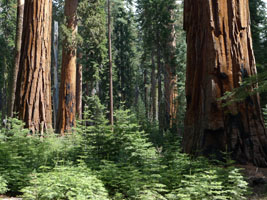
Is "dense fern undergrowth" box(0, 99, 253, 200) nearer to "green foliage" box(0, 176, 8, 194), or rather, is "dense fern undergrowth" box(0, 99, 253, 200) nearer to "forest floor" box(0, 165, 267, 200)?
"green foliage" box(0, 176, 8, 194)

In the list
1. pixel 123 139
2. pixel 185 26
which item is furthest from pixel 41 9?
pixel 123 139

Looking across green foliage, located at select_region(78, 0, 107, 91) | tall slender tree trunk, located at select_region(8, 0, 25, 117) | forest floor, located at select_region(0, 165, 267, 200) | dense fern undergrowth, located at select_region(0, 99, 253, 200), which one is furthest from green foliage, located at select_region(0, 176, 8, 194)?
green foliage, located at select_region(78, 0, 107, 91)

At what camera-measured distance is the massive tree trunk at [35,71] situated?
9.12 meters

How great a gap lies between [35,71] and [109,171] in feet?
17.4

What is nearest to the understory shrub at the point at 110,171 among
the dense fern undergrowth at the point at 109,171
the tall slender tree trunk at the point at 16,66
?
the dense fern undergrowth at the point at 109,171

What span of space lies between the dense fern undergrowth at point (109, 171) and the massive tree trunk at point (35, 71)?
1.13 metres

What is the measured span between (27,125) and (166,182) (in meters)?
5.59

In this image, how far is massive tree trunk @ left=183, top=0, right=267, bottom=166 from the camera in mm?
6609

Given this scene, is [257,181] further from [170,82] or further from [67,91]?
[170,82]

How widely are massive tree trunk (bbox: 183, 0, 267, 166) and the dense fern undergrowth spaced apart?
2.02 ft

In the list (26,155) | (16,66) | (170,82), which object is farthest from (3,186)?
(170,82)

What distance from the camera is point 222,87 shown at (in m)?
6.89

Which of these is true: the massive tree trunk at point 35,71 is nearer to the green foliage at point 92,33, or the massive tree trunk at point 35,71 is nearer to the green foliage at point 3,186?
the green foliage at point 3,186

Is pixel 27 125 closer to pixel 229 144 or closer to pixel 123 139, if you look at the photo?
pixel 123 139
